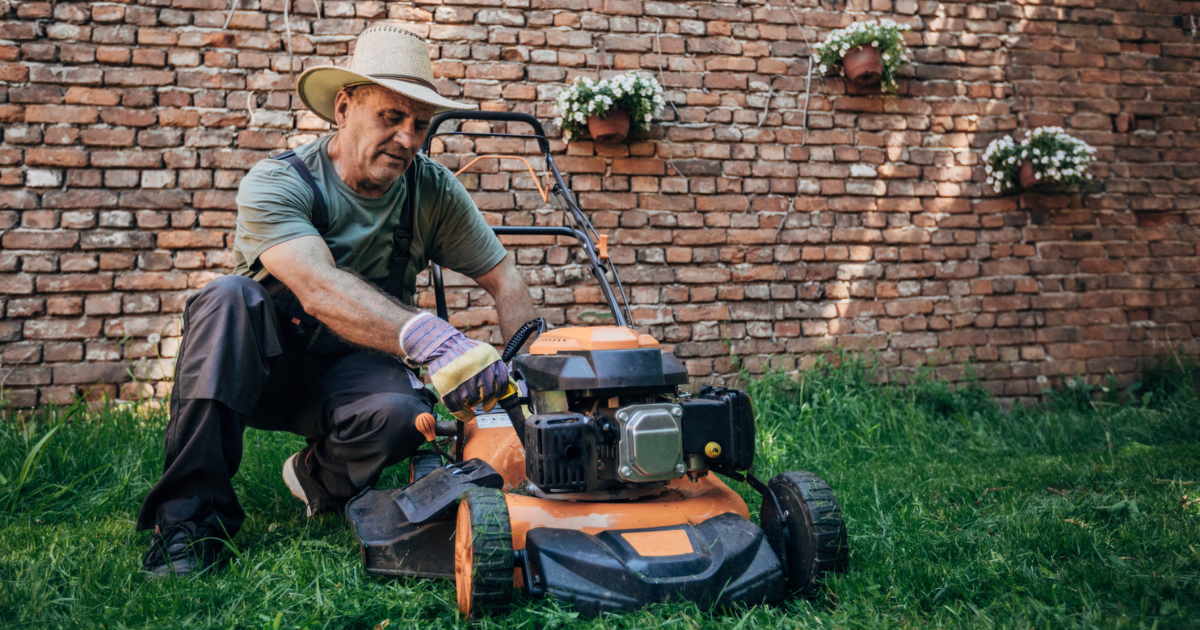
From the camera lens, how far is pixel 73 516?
2.67m

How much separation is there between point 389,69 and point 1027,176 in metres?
3.94

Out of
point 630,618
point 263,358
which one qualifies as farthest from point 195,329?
point 630,618

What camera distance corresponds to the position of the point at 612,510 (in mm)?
1787

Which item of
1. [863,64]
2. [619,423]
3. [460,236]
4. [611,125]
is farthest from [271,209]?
[863,64]

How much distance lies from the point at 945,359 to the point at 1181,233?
1927mm

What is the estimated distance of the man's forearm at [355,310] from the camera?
2.03 meters

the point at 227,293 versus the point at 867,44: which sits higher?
the point at 867,44

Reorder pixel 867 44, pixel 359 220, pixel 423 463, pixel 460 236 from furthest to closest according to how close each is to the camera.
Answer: pixel 867 44 → pixel 460 236 → pixel 359 220 → pixel 423 463

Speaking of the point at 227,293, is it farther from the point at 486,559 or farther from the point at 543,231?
the point at 543,231

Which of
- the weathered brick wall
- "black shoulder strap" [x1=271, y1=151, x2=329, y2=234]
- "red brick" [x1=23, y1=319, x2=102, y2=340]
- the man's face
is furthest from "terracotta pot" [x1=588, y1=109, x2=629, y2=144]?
"red brick" [x1=23, y1=319, x2=102, y2=340]

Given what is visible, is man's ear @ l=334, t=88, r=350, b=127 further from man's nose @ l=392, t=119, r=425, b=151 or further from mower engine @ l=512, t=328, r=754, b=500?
mower engine @ l=512, t=328, r=754, b=500

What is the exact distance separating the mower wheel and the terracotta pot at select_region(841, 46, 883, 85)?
3699 millimetres

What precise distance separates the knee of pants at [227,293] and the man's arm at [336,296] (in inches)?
3.4

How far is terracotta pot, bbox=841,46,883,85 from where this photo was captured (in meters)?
4.29
